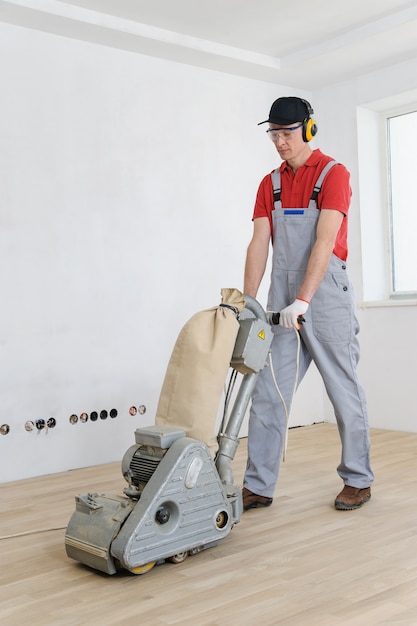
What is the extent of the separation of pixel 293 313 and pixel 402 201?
7.86 ft

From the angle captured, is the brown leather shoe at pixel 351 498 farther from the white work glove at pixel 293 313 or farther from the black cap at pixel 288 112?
→ the black cap at pixel 288 112

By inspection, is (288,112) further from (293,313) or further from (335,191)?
(293,313)

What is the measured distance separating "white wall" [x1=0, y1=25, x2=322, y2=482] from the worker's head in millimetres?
1343

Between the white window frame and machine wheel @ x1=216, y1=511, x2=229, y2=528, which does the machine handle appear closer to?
machine wheel @ x1=216, y1=511, x2=229, y2=528

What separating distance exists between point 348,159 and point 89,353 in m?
2.07

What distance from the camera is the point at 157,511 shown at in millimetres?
2102

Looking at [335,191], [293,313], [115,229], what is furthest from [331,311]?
[115,229]

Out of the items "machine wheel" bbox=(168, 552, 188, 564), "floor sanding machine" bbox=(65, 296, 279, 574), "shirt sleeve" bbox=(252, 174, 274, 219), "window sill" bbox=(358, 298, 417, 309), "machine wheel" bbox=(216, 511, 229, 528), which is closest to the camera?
"floor sanding machine" bbox=(65, 296, 279, 574)

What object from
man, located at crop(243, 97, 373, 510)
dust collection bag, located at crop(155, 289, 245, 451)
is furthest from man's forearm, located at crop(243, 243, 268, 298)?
dust collection bag, located at crop(155, 289, 245, 451)

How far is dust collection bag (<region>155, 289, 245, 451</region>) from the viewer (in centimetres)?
228

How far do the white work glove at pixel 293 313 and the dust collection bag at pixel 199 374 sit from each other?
250 mm

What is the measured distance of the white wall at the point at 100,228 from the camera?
348cm

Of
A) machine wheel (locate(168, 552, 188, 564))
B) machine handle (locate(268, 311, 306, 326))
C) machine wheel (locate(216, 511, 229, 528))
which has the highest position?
machine handle (locate(268, 311, 306, 326))

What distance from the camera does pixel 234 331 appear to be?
92.4 inches
